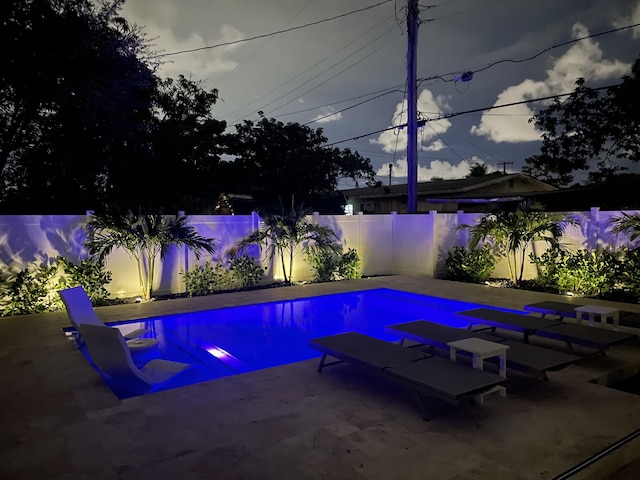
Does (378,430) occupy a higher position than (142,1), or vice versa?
(142,1)

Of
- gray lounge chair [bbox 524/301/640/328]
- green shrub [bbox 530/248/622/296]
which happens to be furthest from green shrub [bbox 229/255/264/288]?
green shrub [bbox 530/248/622/296]

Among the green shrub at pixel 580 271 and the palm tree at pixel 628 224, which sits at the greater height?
the palm tree at pixel 628 224

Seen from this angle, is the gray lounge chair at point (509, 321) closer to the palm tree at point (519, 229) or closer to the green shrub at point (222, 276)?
the palm tree at point (519, 229)

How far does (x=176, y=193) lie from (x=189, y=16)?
355 inches

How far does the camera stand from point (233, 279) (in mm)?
10820

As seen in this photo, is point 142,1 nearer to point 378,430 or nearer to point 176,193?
point 176,193

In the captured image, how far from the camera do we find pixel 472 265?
465 inches

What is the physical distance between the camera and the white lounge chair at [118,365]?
448 centimetres

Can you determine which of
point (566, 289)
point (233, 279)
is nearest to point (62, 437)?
point (233, 279)

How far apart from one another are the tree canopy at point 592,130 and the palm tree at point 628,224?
8.23 m

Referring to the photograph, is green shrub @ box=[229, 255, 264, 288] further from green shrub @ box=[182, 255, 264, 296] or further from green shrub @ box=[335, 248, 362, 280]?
green shrub @ box=[335, 248, 362, 280]

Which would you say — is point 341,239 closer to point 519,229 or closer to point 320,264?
point 320,264

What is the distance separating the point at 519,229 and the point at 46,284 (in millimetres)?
10682

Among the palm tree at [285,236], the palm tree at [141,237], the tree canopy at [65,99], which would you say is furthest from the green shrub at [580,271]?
the tree canopy at [65,99]
